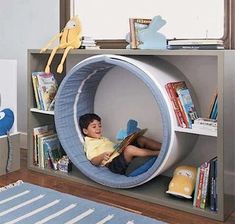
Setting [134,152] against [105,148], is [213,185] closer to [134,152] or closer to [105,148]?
[134,152]

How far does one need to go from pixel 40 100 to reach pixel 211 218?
1276 mm

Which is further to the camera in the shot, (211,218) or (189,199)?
(189,199)

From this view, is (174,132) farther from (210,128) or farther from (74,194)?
(74,194)

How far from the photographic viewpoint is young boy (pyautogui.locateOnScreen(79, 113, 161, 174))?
2.07 metres

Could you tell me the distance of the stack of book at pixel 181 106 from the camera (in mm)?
1814

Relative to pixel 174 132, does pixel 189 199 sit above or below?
below

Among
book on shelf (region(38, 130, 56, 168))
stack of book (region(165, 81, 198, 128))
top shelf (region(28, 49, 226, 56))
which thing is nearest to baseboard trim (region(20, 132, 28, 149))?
book on shelf (region(38, 130, 56, 168))

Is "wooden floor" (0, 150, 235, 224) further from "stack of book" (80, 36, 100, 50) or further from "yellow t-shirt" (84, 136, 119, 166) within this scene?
"stack of book" (80, 36, 100, 50)

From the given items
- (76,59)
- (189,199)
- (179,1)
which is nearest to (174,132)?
(189,199)

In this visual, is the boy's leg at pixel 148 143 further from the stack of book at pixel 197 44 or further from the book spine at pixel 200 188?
the stack of book at pixel 197 44

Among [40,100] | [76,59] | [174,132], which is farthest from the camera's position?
[76,59]

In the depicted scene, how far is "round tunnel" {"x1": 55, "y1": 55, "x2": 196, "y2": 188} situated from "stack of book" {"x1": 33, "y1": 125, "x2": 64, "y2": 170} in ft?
0.67

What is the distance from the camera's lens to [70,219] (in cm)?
167

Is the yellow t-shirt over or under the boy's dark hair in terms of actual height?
under
